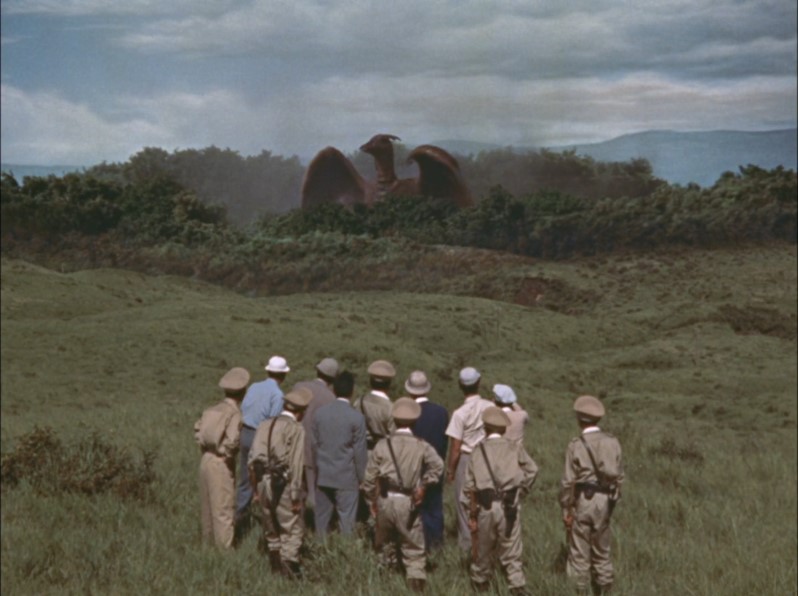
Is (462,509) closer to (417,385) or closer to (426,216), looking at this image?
(417,385)

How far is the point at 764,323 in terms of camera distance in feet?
91.9

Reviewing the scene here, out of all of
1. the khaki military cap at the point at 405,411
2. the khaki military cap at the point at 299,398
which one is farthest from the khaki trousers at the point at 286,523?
the khaki military cap at the point at 405,411

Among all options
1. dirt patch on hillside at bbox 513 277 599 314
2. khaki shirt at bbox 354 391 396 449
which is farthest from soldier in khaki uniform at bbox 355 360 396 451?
dirt patch on hillside at bbox 513 277 599 314

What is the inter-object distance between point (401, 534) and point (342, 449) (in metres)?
1.49

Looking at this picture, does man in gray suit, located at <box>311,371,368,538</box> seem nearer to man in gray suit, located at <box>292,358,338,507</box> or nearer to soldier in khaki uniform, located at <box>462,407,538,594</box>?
man in gray suit, located at <box>292,358,338,507</box>

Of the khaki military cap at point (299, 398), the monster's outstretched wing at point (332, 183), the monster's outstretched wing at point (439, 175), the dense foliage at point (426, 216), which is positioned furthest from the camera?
the dense foliage at point (426, 216)

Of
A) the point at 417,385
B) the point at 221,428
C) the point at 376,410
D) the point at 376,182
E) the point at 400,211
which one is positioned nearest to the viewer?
the point at 417,385

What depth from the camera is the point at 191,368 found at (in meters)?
20.3

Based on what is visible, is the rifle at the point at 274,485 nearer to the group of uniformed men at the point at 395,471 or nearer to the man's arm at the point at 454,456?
the group of uniformed men at the point at 395,471

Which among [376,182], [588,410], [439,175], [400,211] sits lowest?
[588,410]

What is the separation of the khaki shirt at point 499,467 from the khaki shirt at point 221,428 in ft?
9.29

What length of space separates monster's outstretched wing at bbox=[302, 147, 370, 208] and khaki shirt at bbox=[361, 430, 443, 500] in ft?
26.7

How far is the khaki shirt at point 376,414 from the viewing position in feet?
37.5

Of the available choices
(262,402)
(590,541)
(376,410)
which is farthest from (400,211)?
(590,541)
